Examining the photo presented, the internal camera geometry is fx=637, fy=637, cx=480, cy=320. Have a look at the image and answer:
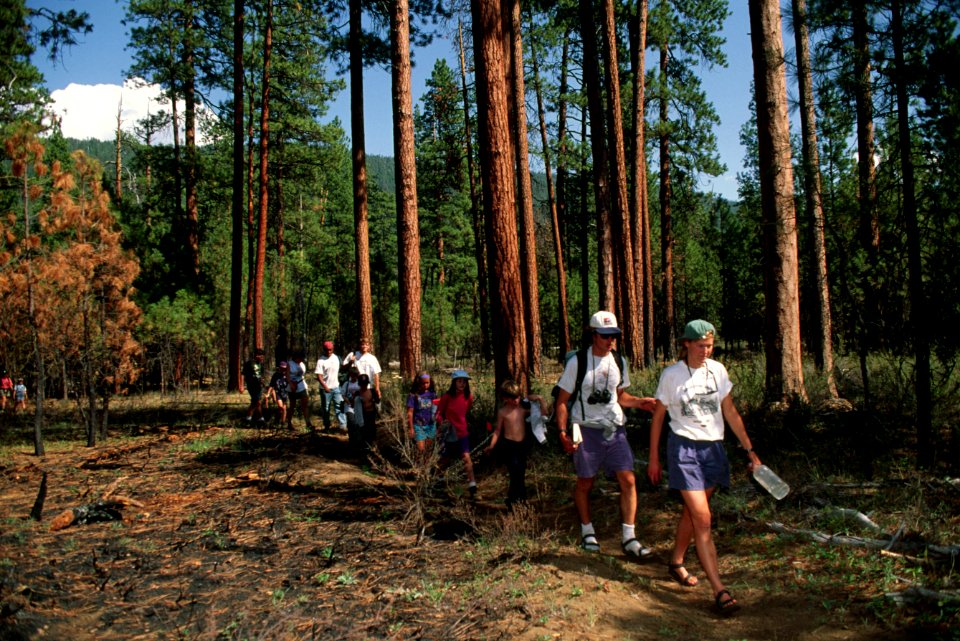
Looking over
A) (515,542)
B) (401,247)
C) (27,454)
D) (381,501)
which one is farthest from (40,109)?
(515,542)

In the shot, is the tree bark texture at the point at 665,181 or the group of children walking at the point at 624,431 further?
the tree bark texture at the point at 665,181

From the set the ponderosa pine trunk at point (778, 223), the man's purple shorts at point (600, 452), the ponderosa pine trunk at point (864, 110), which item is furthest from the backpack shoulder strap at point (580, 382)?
the ponderosa pine trunk at point (778, 223)

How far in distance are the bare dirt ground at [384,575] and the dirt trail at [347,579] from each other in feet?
0.06

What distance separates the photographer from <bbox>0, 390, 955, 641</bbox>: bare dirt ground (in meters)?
4.31

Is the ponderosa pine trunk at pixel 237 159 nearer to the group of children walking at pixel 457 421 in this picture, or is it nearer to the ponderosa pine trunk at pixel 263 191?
the ponderosa pine trunk at pixel 263 191

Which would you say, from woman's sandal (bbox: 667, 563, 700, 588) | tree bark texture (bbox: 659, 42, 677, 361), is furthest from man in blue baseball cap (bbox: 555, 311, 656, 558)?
tree bark texture (bbox: 659, 42, 677, 361)

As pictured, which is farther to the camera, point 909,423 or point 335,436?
point 335,436

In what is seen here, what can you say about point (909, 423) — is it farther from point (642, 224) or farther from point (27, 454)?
point (27, 454)

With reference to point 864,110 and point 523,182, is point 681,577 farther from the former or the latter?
point 523,182

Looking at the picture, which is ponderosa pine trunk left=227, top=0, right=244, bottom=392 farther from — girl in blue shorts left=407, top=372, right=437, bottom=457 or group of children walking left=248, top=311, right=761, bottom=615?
group of children walking left=248, top=311, right=761, bottom=615

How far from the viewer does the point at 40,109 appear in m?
18.7

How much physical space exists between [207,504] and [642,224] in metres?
16.5

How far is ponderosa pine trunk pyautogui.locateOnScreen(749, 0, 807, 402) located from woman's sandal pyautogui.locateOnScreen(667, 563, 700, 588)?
3.88 metres

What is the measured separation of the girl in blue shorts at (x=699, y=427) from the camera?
15.6ft
